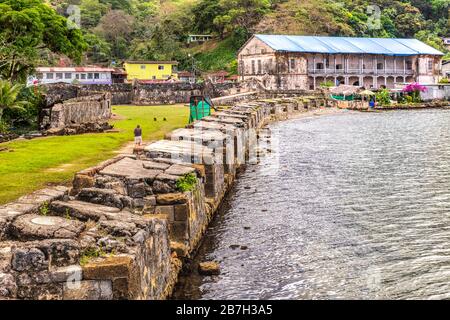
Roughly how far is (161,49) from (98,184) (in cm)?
9751

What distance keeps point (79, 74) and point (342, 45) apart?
38543 millimetres

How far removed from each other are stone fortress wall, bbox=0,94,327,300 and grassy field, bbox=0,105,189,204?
3063 mm

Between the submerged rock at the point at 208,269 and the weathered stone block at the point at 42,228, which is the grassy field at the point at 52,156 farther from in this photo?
the weathered stone block at the point at 42,228

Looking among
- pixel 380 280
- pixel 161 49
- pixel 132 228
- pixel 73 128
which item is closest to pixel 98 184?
pixel 132 228

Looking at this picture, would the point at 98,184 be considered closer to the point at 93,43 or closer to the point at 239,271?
the point at 239,271

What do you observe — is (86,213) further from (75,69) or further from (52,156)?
(75,69)

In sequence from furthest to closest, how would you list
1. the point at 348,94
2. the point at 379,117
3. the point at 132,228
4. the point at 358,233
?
1. the point at 348,94
2. the point at 379,117
3. the point at 358,233
4. the point at 132,228

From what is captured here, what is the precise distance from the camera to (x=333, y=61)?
303 ft

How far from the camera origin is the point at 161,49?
10800cm

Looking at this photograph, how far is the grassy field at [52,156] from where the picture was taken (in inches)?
692

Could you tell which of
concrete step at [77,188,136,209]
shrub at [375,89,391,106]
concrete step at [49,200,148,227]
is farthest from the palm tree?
shrub at [375,89,391,106]

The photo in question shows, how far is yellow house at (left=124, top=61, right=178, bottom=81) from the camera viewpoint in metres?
90.1

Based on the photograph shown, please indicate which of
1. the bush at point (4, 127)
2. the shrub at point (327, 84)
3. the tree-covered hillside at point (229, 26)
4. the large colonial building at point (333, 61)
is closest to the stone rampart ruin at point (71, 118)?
the bush at point (4, 127)

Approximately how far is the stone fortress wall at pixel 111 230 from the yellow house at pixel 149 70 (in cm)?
7390
